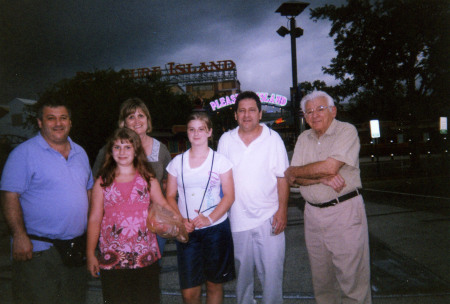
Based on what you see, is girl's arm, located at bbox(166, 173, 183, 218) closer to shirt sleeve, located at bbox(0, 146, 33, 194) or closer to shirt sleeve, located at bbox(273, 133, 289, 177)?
shirt sleeve, located at bbox(273, 133, 289, 177)

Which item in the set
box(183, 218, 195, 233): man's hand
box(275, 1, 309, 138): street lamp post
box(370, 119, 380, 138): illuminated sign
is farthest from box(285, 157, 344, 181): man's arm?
box(370, 119, 380, 138): illuminated sign

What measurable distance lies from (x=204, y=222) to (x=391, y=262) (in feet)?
11.2

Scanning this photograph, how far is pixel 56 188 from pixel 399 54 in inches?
751

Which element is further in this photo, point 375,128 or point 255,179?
point 375,128

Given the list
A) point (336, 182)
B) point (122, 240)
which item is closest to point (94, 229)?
point (122, 240)

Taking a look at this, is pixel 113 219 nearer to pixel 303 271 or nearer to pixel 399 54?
pixel 303 271

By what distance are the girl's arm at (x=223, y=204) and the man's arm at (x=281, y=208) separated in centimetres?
53

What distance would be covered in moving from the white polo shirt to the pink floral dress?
936 millimetres

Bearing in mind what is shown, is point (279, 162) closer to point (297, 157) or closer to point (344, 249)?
point (297, 157)

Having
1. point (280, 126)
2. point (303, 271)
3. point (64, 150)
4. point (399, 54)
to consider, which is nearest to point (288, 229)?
point (303, 271)

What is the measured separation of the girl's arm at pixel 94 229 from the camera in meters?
2.54

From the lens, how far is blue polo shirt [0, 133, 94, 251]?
2.52 metres

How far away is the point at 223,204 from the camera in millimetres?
2826

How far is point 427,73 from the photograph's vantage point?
1708 centimetres
